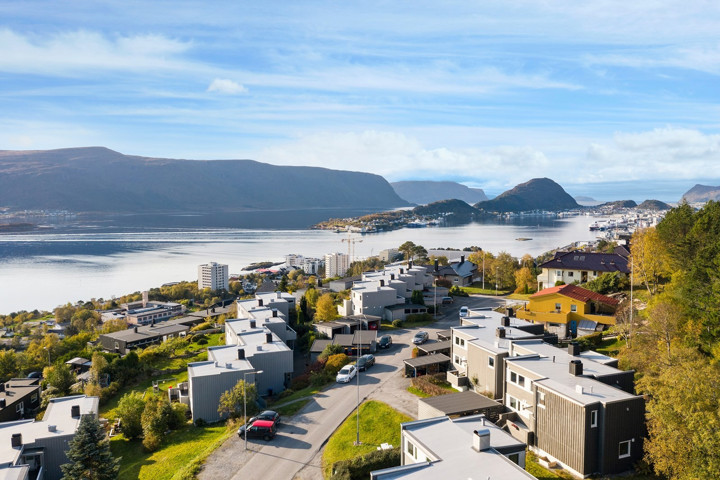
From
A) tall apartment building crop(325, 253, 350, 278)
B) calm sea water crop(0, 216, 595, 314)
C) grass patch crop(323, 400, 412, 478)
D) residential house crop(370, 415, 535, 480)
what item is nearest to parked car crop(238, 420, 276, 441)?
grass patch crop(323, 400, 412, 478)

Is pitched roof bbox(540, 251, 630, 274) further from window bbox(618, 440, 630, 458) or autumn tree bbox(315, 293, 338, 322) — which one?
window bbox(618, 440, 630, 458)

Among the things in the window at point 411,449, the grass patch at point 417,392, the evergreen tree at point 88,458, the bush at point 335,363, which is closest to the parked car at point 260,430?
the evergreen tree at point 88,458

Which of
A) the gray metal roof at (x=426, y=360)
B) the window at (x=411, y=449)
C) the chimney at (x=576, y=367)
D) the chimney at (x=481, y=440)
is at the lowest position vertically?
the gray metal roof at (x=426, y=360)

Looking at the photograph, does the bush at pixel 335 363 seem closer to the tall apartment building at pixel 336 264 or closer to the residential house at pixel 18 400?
the residential house at pixel 18 400

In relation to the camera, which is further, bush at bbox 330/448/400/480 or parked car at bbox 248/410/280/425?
parked car at bbox 248/410/280/425

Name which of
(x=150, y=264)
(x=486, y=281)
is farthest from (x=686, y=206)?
(x=150, y=264)

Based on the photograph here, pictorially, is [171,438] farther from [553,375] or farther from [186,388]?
[553,375]
